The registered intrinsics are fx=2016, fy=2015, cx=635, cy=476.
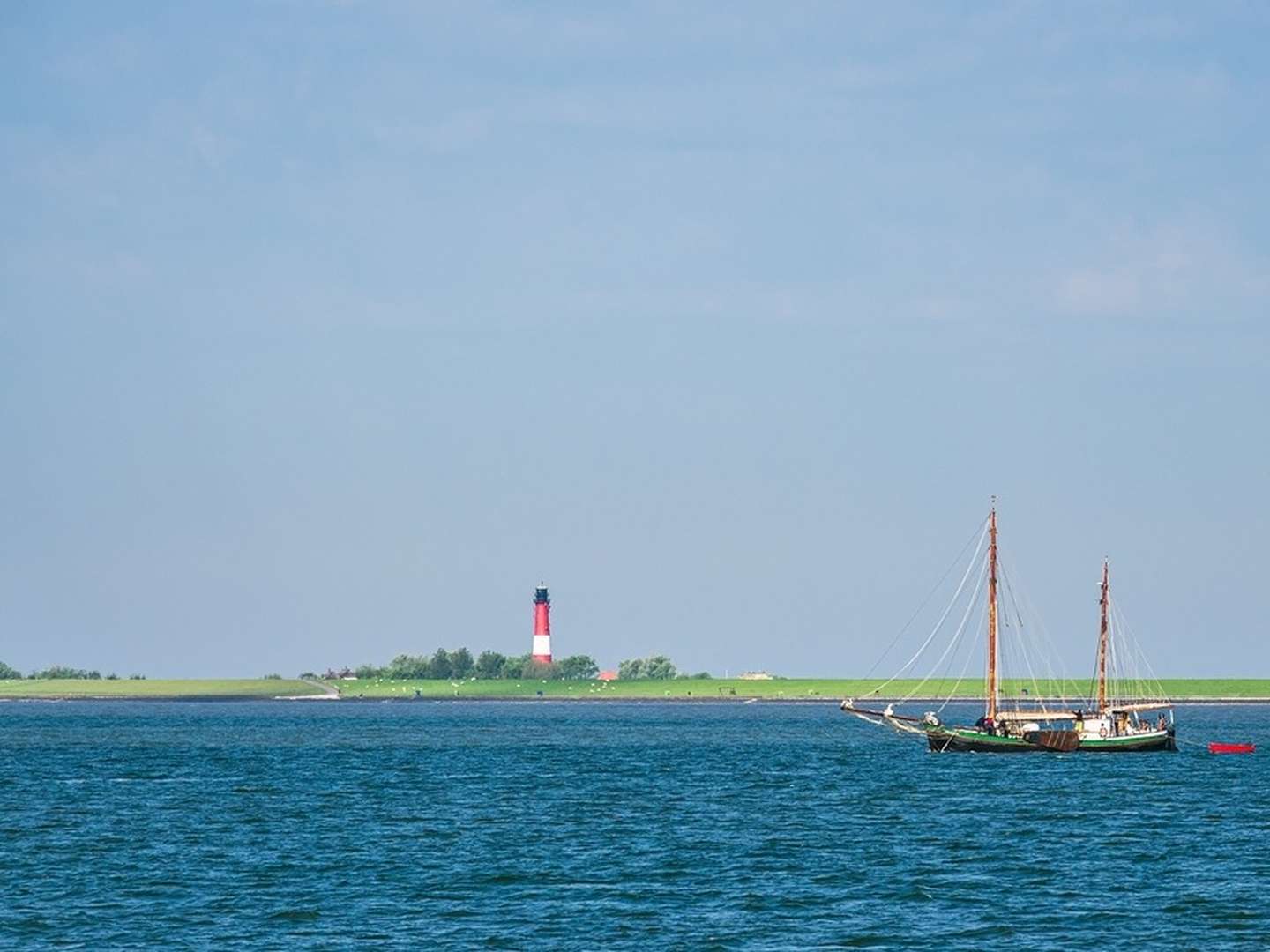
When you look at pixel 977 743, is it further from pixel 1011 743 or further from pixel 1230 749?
pixel 1230 749

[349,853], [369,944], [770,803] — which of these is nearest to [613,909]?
[369,944]

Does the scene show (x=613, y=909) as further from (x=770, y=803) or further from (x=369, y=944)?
(x=770, y=803)

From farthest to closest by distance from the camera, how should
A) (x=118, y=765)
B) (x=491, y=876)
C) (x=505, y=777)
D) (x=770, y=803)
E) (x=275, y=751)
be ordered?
(x=275, y=751) → (x=118, y=765) → (x=505, y=777) → (x=770, y=803) → (x=491, y=876)

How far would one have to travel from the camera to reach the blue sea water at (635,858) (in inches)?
2452

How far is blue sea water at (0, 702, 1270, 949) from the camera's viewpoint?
62281 mm

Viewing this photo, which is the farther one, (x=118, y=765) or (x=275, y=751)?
(x=275, y=751)

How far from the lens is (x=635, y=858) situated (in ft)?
267

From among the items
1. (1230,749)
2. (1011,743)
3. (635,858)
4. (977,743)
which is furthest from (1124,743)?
(635,858)

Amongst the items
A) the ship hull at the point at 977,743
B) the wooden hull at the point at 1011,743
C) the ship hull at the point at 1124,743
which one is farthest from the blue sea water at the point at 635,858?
the ship hull at the point at 977,743

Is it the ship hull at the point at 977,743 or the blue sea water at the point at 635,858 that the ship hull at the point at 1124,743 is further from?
the blue sea water at the point at 635,858

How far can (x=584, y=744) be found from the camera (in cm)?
Answer: 19012

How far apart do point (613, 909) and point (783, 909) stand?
5.60 meters

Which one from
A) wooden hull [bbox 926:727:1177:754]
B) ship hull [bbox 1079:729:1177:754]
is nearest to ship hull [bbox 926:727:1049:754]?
wooden hull [bbox 926:727:1177:754]

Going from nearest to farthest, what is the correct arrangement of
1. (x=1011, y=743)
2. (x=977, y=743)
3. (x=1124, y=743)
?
1. (x=1011, y=743)
2. (x=977, y=743)
3. (x=1124, y=743)
